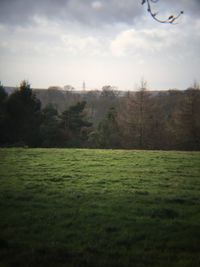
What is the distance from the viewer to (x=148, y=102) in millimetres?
35156

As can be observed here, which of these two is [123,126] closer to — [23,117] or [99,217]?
[23,117]

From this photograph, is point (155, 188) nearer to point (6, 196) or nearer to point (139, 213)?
point (139, 213)

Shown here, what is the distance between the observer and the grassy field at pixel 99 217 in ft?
17.1

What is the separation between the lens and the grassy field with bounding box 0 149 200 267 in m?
5.22

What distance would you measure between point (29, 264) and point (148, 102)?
31942 mm

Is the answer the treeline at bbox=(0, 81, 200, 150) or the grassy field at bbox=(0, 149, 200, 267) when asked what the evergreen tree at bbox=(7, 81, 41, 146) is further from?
the grassy field at bbox=(0, 149, 200, 267)

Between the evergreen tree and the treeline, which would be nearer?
the evergreen tree

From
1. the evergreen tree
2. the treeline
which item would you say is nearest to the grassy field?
the evergreen tree

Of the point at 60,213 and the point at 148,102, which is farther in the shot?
the point at 148,102

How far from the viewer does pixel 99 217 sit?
7117mm

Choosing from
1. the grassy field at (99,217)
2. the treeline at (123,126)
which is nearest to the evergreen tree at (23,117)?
the treeline at (123,126)

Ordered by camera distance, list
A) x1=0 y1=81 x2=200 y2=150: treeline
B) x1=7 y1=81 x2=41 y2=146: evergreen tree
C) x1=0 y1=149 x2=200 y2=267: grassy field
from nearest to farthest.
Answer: x1=0 y1=149 x2=200 y2=267: grassy field
x1=7 y1=81 x2=41 y2=146: evergreen tree
x1=0 y1=81 x2=200 y2=150: treeline

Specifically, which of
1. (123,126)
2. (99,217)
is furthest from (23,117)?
(99,217)

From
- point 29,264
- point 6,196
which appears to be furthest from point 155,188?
point 29,264
